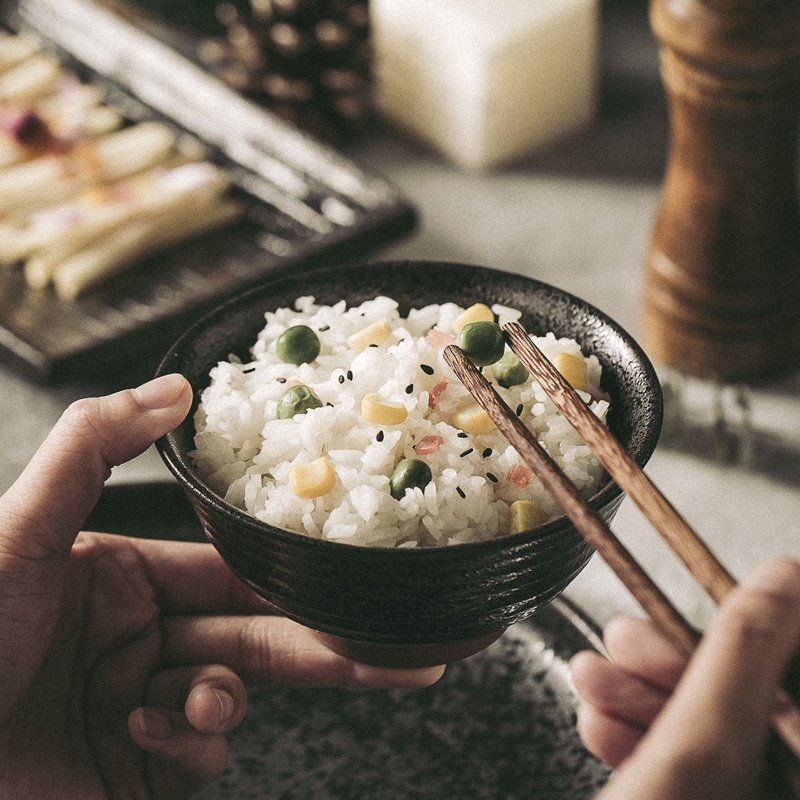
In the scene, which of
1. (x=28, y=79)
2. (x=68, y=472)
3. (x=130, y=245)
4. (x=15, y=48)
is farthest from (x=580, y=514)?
(x=15, y=48)

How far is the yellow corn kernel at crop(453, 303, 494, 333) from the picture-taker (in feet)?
3.43

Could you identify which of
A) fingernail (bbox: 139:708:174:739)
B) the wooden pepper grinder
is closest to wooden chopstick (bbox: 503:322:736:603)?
fingernail (bbox: 139:708:174:739)

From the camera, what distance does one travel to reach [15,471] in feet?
5.45

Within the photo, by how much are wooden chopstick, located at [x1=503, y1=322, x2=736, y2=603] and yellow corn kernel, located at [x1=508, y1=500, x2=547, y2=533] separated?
82mm

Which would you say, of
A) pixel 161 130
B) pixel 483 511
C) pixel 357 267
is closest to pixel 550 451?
pixel 483 511

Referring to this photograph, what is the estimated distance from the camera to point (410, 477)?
0.91m

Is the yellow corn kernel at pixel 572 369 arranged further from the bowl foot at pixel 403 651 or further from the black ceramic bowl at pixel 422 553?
the bowl foot at pixel 403 651

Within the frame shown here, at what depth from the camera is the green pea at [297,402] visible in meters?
0.98

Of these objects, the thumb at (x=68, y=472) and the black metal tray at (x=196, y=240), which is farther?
the black metal tray at (x=196, y=240)

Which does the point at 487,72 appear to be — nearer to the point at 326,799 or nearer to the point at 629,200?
the point at 629,200

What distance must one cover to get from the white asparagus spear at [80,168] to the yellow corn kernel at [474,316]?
4.41 ft

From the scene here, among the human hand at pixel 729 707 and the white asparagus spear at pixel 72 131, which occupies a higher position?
the human hand at pixel 729 707

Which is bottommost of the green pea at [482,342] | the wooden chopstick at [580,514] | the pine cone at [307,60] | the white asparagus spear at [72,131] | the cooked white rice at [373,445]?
the white asparagus spear at [72,131]

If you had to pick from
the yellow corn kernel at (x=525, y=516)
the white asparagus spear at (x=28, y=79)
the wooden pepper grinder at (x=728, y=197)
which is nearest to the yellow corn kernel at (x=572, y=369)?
the yellow corn kernel at (x=525, y=516)
